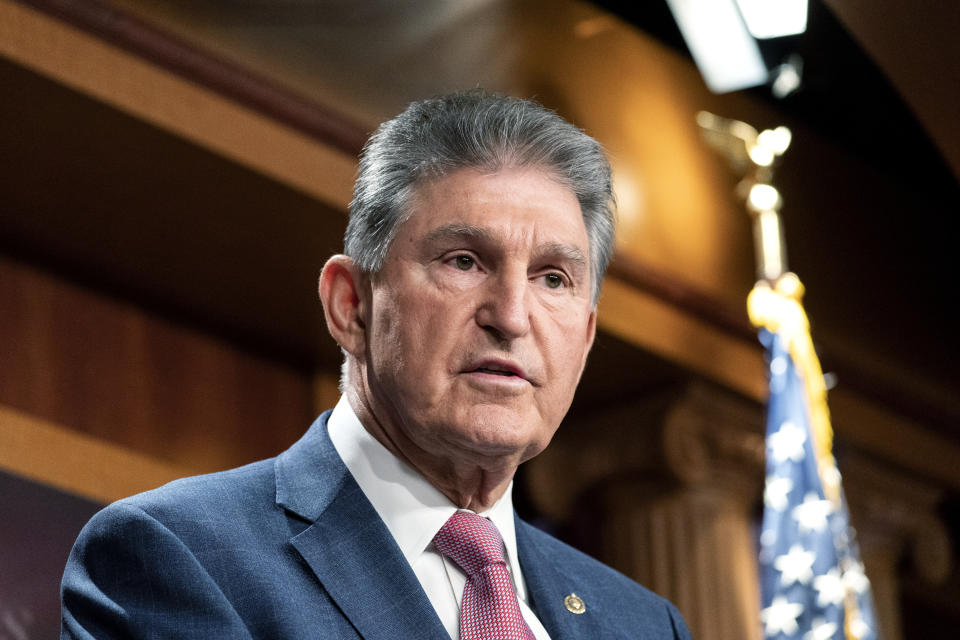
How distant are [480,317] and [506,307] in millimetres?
38

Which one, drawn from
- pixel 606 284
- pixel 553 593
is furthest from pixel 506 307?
pixel 606 284

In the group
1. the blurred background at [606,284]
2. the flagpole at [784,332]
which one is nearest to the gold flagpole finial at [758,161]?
the flagpole at [784,332]

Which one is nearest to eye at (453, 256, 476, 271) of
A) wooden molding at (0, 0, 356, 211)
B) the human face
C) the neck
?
the human face

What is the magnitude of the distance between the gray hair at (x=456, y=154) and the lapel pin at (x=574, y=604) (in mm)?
489

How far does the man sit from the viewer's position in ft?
5.34

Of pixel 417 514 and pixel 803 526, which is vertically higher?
pixel 417 514

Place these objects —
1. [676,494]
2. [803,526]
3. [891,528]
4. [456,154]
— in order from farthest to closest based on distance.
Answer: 1. [891,528]
2. [676,494]
3. [803,526]
4. [456,154]

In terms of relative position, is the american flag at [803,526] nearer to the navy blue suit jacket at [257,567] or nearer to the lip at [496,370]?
the navy blue suit jacket at [257,567]

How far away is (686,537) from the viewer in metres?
5.21

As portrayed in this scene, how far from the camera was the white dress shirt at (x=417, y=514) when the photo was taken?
5.81 ft

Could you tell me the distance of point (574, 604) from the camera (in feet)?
6.45

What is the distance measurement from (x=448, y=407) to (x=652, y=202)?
136 inches

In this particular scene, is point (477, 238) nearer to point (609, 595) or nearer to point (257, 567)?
point (257, 567)

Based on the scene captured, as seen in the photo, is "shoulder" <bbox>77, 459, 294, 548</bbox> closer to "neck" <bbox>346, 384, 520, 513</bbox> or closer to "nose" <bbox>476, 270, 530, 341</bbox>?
"neck" <bbox>346, 384, 520, 513</bbox>
